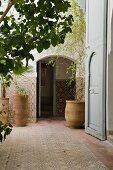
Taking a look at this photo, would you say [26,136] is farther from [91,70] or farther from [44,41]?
[44,41]

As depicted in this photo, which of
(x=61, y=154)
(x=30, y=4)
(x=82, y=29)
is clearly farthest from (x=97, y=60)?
(x=30, y=4)

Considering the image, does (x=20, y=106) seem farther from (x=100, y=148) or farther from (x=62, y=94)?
(x=100, y=148)

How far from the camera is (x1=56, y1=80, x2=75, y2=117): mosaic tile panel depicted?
457 inches

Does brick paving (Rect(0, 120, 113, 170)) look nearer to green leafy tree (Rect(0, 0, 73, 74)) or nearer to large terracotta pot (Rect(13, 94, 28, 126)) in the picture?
large terracotta pot (Rect(13, 94, 28, 126))

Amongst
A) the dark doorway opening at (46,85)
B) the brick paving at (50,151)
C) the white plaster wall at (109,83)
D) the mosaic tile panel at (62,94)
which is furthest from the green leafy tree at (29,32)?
the dark doorway opening at (46,85)

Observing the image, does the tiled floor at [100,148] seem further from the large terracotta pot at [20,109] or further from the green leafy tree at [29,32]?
the green leafy tree at [29,32]

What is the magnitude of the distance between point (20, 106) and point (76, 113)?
5.02 ft

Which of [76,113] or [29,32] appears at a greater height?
[29,32]

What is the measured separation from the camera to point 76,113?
27.2 ft

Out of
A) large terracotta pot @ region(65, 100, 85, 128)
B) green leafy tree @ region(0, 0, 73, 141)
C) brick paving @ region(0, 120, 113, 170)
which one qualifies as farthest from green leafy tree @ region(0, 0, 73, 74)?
large terracotta pot @ region(65, 100, 85, 128)

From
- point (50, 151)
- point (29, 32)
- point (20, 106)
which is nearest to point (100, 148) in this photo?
point (50, 151)

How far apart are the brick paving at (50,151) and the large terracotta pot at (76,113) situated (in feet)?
1.20

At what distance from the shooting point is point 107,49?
21.3 ft

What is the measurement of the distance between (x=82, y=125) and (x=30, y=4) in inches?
265
